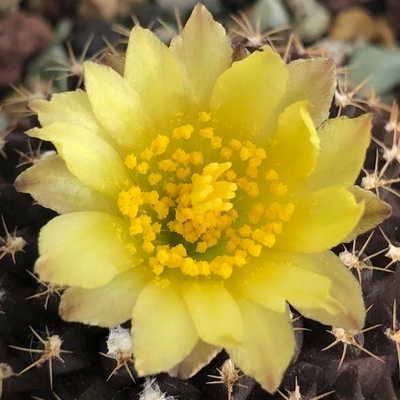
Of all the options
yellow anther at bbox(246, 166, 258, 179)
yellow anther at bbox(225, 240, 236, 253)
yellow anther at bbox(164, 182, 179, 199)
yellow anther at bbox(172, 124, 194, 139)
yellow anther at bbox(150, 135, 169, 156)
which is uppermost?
yellow anther at bbox(172, 124, 194, 139)

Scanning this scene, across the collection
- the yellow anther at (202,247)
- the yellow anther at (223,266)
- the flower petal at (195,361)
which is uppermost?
the yellow anther at (223,266)

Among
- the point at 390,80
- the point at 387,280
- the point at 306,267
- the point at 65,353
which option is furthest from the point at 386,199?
the point at 390,80

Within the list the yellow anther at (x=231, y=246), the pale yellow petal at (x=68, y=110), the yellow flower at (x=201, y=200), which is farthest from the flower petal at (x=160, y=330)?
the pale yellow petal at (x=68, y=110)

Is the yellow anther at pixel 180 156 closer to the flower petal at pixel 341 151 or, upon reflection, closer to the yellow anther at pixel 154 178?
the yellow anther at pixel 154 178

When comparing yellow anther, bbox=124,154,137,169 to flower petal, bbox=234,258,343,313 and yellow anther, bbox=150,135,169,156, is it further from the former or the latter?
flower petal, bbox=234,258,343,313

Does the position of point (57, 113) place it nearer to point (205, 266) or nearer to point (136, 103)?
point (136, 103)

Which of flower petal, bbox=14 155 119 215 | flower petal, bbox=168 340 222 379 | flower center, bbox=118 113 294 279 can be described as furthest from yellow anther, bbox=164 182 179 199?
flower petal, bbox=168 340 222 379
